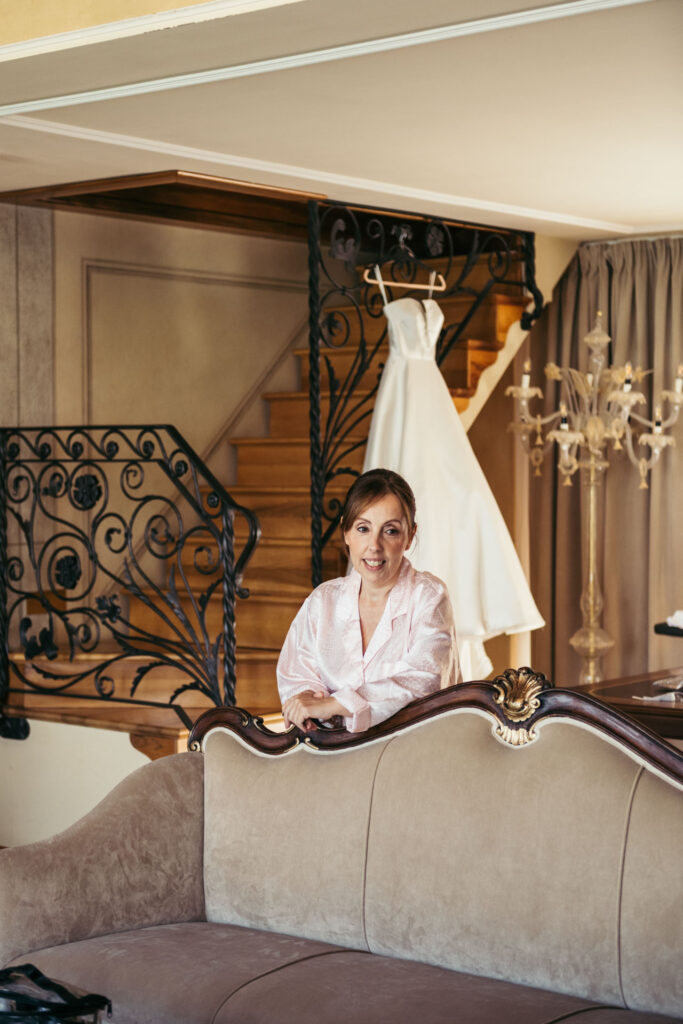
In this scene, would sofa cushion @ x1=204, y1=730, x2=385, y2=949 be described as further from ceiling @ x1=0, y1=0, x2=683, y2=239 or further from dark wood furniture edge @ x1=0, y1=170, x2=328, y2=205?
dark wood furniture edge @ x1=0, y1=170, x2=328, y2=205

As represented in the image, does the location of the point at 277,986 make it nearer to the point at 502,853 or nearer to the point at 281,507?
the point at 502,853

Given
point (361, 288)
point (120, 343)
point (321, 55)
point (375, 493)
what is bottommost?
point (375, 493)

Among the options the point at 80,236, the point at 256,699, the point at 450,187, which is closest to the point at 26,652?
the point at 256,699

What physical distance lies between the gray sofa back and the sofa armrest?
55 mm

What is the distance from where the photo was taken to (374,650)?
3.37 m

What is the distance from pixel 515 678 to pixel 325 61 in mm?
1621

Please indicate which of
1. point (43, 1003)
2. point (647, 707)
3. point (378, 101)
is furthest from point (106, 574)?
point (43, 1003)

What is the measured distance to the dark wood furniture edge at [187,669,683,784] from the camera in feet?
9.09

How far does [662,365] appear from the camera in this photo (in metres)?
6.94

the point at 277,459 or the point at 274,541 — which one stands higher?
the point at 277,459

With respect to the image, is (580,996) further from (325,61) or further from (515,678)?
(325,61)

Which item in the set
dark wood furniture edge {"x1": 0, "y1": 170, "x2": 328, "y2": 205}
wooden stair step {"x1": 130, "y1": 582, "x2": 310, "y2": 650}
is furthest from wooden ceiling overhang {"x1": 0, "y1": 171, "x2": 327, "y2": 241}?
wooden stair step {"x1": 130, "y1": 582, "x2": 310, "y2": 650}

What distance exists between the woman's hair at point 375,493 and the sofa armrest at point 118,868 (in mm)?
703

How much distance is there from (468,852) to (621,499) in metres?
4.40
